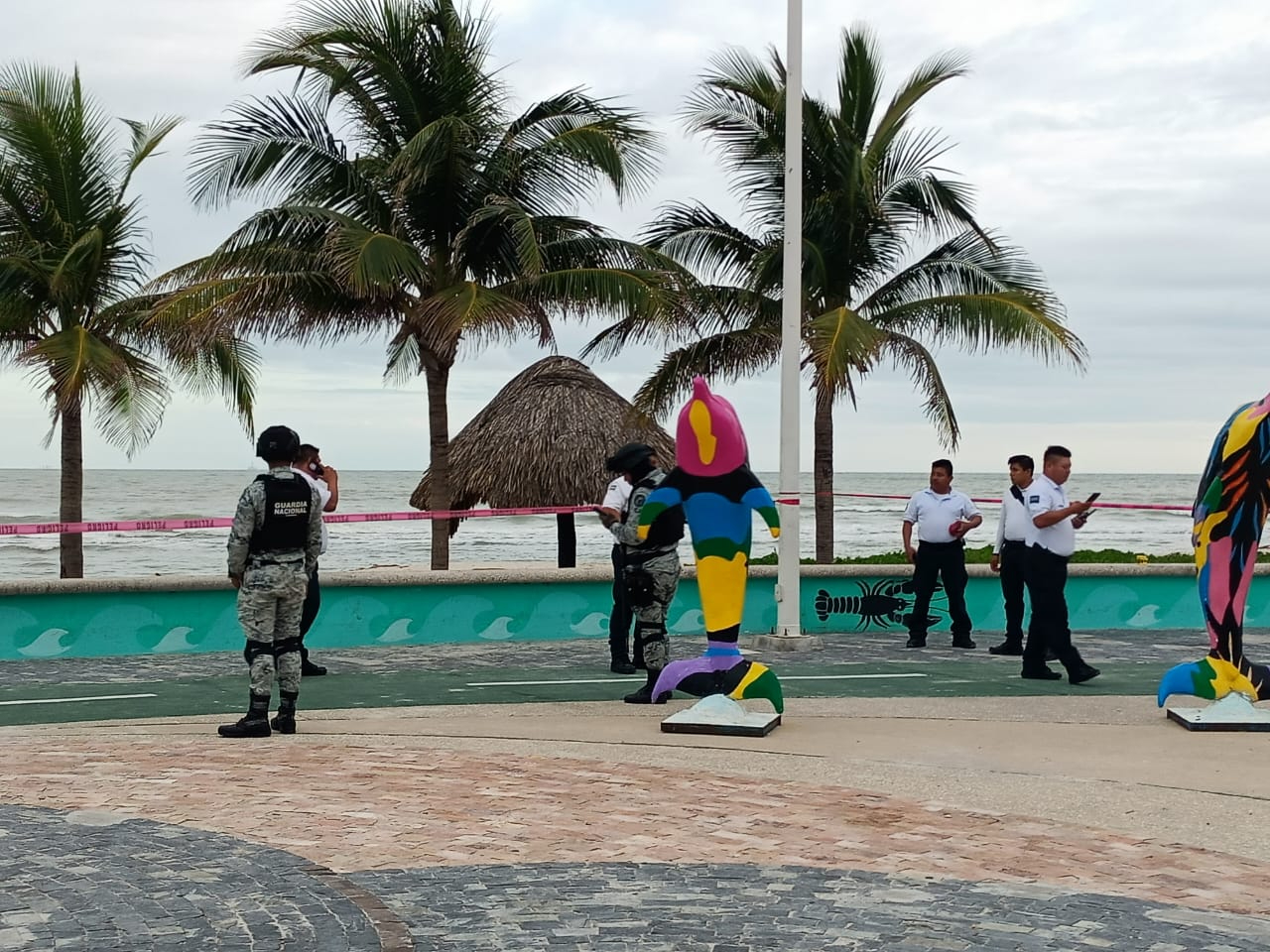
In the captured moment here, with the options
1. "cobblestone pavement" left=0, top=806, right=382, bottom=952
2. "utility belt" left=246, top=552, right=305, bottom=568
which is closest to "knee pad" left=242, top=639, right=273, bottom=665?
"utility belt" left=246, top=552, right=305, bottom=568

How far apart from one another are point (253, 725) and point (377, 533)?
151 feet

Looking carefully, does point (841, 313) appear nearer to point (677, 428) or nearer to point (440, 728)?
point (677, 428)

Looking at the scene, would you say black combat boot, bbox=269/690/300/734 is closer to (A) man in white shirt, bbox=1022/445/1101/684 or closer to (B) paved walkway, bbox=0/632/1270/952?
(B) paved walkway, bbox=0/632/1270/952

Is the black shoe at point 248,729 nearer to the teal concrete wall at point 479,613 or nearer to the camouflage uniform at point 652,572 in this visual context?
the camouflage uniform at point 652,572

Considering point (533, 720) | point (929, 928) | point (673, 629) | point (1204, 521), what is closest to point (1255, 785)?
point (1204, 521)

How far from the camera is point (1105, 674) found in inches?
455

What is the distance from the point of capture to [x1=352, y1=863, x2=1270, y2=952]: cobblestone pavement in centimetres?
454

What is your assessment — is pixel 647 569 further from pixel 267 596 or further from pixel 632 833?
pixel 632 833

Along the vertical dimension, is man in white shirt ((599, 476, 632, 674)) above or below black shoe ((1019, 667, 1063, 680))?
above

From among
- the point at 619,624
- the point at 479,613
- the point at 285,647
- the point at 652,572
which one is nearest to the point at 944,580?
the point at 619,624

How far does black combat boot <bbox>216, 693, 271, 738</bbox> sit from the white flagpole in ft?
18.1

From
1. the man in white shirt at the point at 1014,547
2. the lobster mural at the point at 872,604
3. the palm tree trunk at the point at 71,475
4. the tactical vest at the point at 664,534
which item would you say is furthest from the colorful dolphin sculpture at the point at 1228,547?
the palm tree trunk at the point at 71,475

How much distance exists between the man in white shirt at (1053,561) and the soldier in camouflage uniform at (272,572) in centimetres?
519

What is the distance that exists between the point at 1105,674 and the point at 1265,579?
5.60 metres
